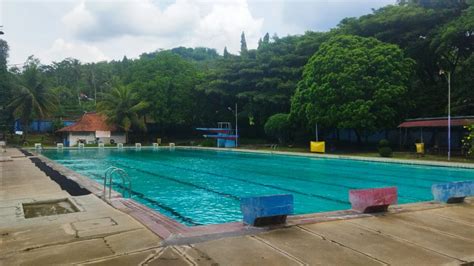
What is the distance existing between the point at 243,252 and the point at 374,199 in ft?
11.0

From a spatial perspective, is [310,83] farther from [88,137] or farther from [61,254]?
[61,254]

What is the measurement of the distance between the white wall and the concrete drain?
1331 inches

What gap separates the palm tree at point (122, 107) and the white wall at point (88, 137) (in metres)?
1.74

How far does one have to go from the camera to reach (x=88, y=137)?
135 feet

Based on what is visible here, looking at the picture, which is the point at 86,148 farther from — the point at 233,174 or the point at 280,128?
the point at 233,174

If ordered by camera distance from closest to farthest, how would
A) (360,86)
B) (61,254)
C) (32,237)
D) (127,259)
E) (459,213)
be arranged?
(127,259)
(61,254)
(32,237)
(459,213)
(360,86)

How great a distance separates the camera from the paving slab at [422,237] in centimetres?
493

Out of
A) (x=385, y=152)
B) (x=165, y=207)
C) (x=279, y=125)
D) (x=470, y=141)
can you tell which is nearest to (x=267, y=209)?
(x=165, y=207)

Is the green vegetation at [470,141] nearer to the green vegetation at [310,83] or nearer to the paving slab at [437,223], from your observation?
the green vegetation at [310,83]

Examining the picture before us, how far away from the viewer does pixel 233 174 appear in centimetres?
1753

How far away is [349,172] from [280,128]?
1564cm

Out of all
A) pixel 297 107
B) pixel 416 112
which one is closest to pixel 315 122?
pixel 297 107

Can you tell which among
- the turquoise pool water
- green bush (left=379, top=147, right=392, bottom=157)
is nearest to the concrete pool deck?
the turquoise pool water

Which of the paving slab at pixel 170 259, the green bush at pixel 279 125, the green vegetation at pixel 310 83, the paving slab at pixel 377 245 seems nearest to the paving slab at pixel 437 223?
the paving slab at pixel 377 245
